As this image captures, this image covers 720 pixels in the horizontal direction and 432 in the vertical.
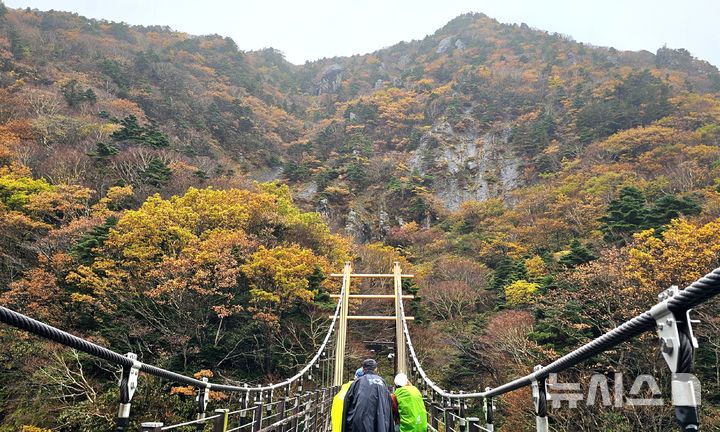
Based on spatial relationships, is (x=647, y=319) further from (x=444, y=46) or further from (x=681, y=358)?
(x=444, y=46)

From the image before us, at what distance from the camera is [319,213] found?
63.6ft

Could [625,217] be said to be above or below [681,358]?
above

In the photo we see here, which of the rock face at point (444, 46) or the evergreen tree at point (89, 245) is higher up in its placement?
the rock face at point (444, 46)

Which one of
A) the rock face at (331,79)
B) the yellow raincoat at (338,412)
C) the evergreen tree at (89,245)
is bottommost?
the yellow raincoat at (338,412)

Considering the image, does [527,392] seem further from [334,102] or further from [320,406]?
[334,102]

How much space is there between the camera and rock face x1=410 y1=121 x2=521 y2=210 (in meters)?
25.4

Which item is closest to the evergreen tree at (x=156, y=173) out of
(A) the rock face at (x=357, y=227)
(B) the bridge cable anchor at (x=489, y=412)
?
(A) the rock face at (x=357, y=227)

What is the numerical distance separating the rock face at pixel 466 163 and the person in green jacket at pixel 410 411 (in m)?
22.3

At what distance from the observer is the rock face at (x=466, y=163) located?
83.4 feet

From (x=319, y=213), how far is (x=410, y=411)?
16946 millimetres

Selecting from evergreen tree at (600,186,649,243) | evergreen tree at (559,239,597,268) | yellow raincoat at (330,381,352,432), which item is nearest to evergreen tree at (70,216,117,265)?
yellow raincoat at (330,381,352,432)

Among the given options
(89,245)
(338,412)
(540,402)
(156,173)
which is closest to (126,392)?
(540,402)

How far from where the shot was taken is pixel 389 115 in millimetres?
32312

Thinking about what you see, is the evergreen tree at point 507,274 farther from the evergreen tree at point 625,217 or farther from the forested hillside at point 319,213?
the evergreen tree at point 625,217
